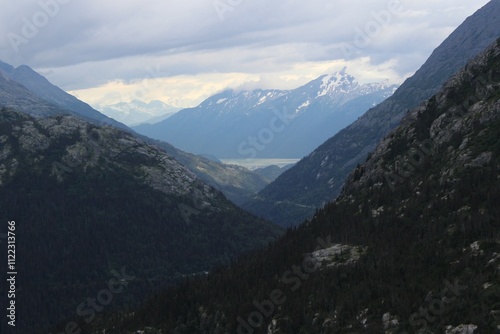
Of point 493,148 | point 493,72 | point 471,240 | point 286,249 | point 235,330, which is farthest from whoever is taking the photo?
point 493,72

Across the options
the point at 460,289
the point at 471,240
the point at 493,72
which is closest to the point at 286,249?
the point at 471,240

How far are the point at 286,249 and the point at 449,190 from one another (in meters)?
50.3

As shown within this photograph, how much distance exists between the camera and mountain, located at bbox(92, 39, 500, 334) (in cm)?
8481

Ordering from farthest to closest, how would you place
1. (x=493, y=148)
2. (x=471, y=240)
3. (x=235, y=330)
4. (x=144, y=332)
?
(x=144, y=332) → (x=493, y=148) → (x=235, y=330) → (x=471, y=240)

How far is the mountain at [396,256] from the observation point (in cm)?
8481

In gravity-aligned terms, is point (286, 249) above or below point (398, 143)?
below

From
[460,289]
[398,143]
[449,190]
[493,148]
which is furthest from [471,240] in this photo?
[398,143]

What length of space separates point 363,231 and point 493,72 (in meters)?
77.3

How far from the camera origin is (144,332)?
13438 centimetres

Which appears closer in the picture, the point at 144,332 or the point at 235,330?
the point at 235,330

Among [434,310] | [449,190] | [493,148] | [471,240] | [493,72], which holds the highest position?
[493,72]

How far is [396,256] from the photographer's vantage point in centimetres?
10681

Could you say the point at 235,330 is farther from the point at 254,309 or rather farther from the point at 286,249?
the point at 286,249

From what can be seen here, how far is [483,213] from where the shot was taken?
335 ft
